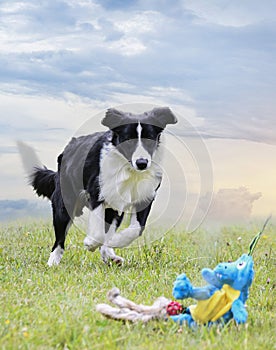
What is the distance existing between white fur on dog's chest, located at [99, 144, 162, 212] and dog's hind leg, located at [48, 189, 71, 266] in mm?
610

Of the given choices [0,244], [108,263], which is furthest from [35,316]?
[0,244]

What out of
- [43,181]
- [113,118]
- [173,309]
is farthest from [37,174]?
[173,309]

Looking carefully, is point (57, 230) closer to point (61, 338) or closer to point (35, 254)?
point (35, 254)

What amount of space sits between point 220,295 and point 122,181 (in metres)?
2.52

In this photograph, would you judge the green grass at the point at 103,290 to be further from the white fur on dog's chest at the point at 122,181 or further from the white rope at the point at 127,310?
the white fur on dog's chest at the point at 122,181

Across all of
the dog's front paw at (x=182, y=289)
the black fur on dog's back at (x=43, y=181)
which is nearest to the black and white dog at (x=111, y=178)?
the black fur on dog's back at (x=43, y=181)

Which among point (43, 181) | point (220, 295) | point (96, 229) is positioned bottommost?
point (96, 229)

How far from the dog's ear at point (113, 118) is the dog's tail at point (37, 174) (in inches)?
58.5

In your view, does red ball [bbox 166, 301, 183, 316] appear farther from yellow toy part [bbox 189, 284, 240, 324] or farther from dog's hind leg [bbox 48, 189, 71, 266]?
dog's hind leg [bbox 48, 189, 71, 266]

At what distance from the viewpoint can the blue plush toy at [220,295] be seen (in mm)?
3293

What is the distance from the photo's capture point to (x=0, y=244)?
7.10m

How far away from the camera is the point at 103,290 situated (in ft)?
14.4

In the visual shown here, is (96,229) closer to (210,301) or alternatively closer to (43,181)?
(43,181)

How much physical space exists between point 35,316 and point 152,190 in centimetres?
246
